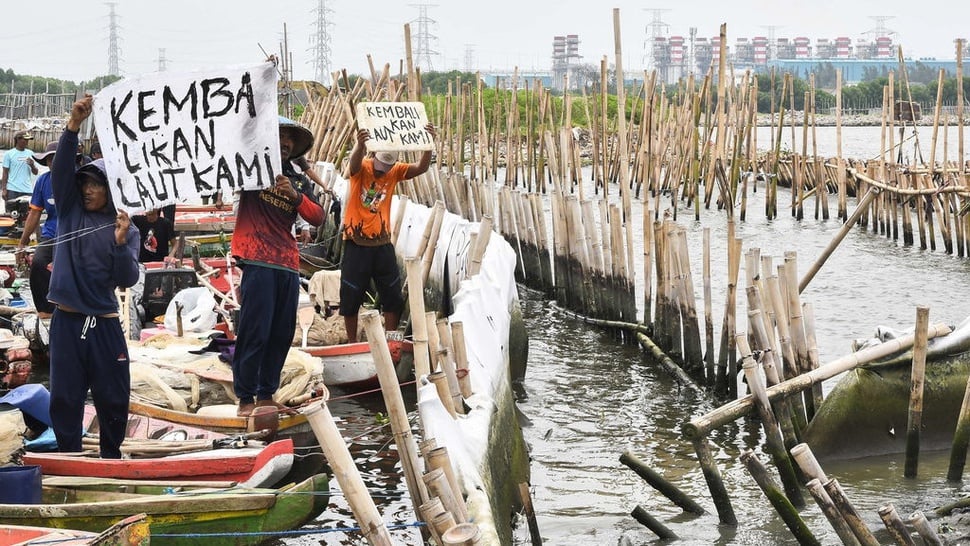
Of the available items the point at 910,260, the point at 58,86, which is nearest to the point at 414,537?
the point at 910,260

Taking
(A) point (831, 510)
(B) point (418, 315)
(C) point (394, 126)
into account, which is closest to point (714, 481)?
(A) point (831, 510)

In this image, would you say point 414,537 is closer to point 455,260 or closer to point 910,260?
point 455,260

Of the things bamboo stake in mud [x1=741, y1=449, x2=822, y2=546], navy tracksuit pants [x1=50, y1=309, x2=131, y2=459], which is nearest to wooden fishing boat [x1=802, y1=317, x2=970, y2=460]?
bamboo stake in mud [x1=741, y1=449, x2=822, y2=546]

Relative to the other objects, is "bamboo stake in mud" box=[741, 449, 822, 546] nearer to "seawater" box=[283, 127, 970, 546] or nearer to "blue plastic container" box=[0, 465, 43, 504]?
"seawater" box=[283, 127, 970, 546]

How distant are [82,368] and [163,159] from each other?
1.17 metres

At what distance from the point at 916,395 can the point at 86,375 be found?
473cm

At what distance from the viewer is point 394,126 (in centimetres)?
952

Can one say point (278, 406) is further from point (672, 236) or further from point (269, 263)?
point (672, 236)

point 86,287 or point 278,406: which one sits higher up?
point 86,287

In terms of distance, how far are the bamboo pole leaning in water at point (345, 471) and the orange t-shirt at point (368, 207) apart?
16.8 ft

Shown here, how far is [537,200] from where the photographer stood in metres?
14.2

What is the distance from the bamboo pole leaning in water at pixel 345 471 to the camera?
402 cm

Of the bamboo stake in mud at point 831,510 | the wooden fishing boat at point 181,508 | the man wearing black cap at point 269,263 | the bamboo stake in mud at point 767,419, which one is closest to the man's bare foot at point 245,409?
the man wearing black cap at point 269,263

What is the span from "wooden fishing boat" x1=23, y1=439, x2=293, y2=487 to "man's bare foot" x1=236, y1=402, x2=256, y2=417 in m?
0.77
